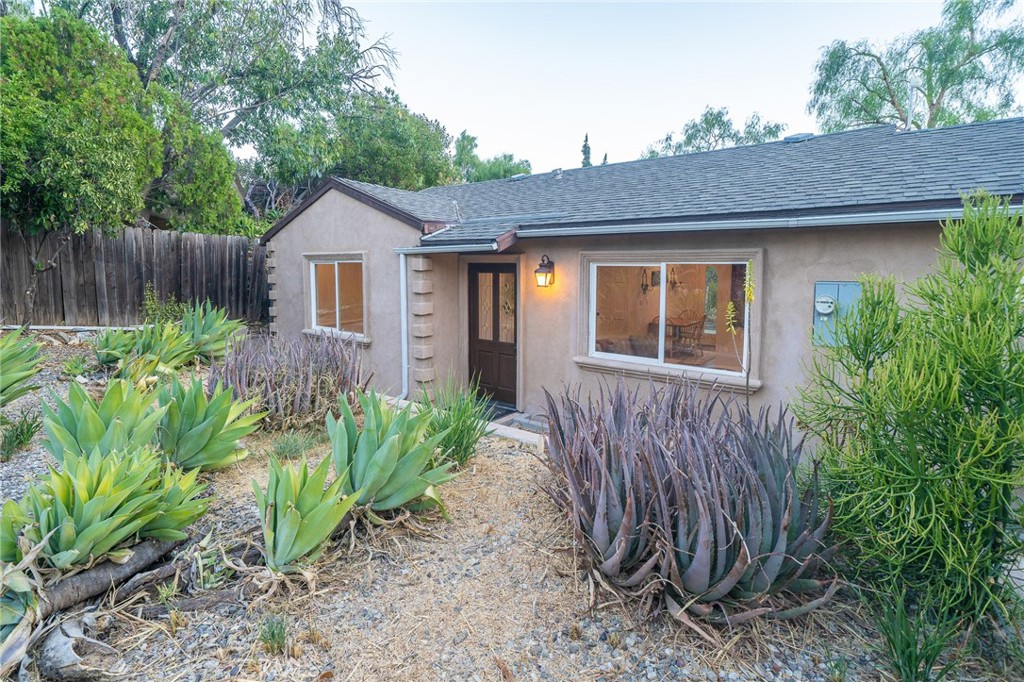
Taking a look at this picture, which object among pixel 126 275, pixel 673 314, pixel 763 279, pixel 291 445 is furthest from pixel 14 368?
pixel 763 279

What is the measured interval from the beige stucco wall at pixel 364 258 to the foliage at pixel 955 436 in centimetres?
768

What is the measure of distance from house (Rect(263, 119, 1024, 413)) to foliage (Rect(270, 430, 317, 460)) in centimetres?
363

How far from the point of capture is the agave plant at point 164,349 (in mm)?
6643

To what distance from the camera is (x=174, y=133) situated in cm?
1398

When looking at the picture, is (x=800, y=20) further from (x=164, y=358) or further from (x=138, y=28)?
(x=138, y=28)

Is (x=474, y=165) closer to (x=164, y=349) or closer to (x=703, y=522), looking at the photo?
(x=164, y=349)

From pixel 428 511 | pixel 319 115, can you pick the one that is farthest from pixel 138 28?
pixel 428 511

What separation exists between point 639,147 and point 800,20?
3072cm

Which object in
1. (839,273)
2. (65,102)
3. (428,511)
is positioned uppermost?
(65,102)

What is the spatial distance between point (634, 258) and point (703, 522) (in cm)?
539

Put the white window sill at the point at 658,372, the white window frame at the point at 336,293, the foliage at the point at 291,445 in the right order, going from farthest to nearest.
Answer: the white window frame at the point at 336,293 → the white window sill at the point at 658,372 → the foliage at the point at 291,445

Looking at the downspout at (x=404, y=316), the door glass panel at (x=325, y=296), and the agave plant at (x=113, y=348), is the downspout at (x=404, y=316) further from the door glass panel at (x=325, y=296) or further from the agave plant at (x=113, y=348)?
the agave plant at (x=113, y=348)

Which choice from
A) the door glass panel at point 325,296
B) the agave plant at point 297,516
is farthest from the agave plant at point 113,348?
the agave plant at point 297,516

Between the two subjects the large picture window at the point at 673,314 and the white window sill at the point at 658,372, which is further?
the large picture window at the point at 673,314
